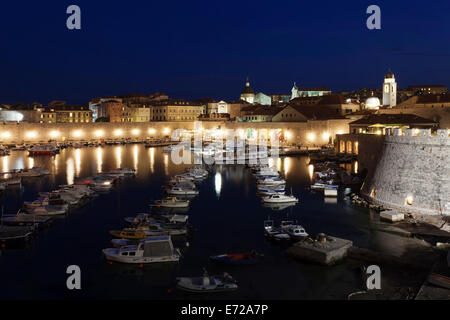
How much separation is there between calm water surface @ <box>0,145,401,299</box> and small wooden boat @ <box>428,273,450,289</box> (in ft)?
5.35

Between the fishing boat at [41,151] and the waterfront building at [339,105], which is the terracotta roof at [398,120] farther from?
the fishing boat at [41,151]

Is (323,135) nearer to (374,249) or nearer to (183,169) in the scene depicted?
(183,169)

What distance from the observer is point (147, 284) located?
1045 centimetres

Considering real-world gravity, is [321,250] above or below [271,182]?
below

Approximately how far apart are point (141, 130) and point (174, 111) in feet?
33.5

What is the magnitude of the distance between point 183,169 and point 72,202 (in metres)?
12.3

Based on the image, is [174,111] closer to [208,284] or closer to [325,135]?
[325,135]

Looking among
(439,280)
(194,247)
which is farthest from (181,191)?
(439,280)

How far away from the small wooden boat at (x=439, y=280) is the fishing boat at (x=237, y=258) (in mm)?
4342

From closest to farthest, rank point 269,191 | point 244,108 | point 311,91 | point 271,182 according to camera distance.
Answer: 1. point 269,191
2. point 271,182
3. point 244,108
4. point 311,91

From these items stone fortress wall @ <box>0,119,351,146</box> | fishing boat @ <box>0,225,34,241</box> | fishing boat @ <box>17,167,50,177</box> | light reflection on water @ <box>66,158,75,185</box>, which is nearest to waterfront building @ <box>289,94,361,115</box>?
stone fortress wall @ <box>0,119,351,146</box>

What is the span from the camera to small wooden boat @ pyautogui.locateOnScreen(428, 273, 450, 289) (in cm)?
893

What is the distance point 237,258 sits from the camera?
11703 millimetres
